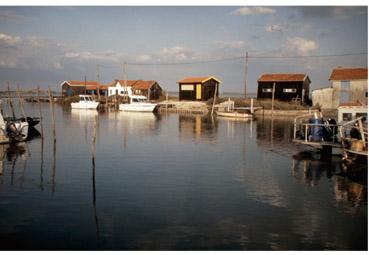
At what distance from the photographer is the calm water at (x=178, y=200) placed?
1209 cm

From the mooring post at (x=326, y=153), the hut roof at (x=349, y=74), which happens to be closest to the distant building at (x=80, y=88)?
the hut roof at (x=349, y=74)

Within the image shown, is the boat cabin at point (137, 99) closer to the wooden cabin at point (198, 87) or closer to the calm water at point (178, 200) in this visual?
the wooden cabin at point (198, 87)

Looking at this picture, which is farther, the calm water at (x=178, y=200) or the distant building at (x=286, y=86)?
the distant building at (x=286, y=86)

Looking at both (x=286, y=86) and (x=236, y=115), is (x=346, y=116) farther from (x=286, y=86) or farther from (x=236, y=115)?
(x=286, y=86)

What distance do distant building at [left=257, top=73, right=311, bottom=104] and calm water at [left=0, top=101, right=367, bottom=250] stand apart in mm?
36999

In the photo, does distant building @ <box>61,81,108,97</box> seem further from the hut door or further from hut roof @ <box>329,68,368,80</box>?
hut roof @ <box>329,68,368,80</box>

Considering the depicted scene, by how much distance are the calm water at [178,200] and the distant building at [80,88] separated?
77090 millimetres

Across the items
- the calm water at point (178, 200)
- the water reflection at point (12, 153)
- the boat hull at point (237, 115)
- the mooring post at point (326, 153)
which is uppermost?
the boat hull at point (237, 115)

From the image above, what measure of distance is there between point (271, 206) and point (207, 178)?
17.8ft

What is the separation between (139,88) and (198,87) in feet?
64.3

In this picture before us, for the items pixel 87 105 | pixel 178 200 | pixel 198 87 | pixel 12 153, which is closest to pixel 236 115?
pixel 198 87

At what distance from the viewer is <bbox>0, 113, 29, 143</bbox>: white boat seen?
29922 mm

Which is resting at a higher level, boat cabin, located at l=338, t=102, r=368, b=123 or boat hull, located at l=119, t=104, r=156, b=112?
boat cabin, located at l=338, t=102, r=368, b=123

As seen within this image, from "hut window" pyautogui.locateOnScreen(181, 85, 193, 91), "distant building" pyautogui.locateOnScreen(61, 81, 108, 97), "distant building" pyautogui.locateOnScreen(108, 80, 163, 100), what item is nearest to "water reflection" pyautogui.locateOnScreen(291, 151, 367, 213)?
"hut window" pyautogui.locateOnScreen(181, 85, 193, 91)
